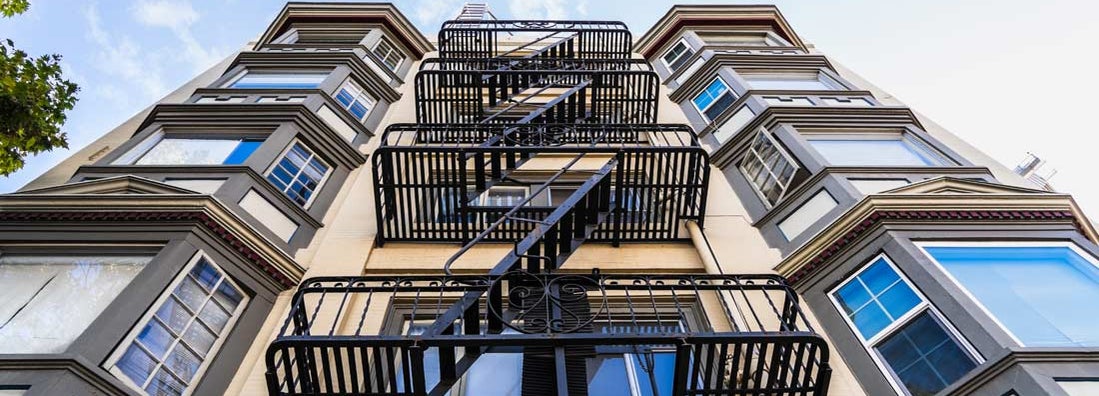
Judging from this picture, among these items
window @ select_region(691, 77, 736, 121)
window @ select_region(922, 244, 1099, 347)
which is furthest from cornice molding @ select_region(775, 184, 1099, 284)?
window @ select_region(691, 77, 736, 121)

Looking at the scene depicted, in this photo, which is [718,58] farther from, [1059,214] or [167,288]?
[167,288]

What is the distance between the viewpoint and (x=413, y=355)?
5270mm

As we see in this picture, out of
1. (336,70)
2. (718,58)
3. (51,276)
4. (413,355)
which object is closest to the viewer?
(413,355)

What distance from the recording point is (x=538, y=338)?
17.2 ft

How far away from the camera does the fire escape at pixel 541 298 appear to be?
554 cm

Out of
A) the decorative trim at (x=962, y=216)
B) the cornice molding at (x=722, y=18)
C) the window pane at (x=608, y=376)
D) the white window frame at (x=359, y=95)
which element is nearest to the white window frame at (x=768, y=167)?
the decorative trim at (x=962, y=216)

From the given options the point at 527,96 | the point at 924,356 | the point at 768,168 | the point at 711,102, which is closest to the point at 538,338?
the point at 924,356

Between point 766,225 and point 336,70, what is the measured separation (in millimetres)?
10291

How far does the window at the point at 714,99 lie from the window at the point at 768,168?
2.74 m

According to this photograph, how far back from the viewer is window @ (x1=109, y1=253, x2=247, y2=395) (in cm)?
620

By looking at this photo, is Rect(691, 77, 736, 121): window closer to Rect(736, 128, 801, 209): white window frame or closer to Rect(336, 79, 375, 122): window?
Rect(736, 128, 801, 209): white window frame

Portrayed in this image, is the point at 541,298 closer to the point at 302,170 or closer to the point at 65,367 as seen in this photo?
the point at 65,367

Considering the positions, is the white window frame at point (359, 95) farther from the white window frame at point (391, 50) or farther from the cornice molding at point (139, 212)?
the cornice molding at point (139, 212)

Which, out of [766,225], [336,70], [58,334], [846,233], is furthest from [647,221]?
[336,70]
